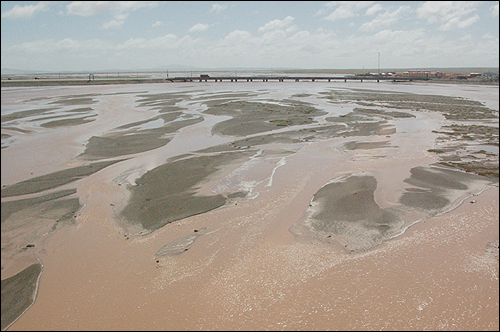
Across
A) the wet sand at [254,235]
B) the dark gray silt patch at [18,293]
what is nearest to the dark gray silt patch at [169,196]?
the wet sand at [254,235]

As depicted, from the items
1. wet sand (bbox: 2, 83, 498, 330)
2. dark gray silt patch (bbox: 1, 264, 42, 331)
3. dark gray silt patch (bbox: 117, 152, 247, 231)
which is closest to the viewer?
dark gray silt patch (bbox: 1, 264, 42, 331)

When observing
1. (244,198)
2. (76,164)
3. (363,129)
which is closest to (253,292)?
(244,198)

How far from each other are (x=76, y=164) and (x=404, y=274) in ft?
44.5

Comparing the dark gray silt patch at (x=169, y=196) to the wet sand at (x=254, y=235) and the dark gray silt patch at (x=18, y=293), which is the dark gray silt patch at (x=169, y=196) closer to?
the wet sand at (x=254, y=235)

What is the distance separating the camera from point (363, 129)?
2322 centimetres

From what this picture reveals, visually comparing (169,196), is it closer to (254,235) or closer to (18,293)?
(254,235)

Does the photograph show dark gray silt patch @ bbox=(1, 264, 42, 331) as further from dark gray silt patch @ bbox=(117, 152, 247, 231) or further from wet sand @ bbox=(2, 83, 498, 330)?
dark gray silt patch @ bbox=(117, 152, 247, 231)

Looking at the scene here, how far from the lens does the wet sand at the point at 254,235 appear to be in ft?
20.3

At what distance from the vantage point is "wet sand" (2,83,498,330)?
6184 mm

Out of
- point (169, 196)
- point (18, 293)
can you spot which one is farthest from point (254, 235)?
point (18, 293)

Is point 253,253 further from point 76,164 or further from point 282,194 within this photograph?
point 76,164

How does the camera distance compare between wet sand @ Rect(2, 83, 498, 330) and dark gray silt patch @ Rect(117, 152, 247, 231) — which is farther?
dark gray silt patch @ Rect(117, 152, 247, 231)

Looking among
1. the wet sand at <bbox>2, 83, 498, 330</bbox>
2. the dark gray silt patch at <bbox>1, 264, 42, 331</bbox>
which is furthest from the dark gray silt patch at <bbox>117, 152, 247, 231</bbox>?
the dark gray silt patch at <bbox>1, 264, 42, 331</bbox>

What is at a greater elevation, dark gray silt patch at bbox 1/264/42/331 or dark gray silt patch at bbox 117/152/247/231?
dark gray silt patch at bbox 117/152/247/231
